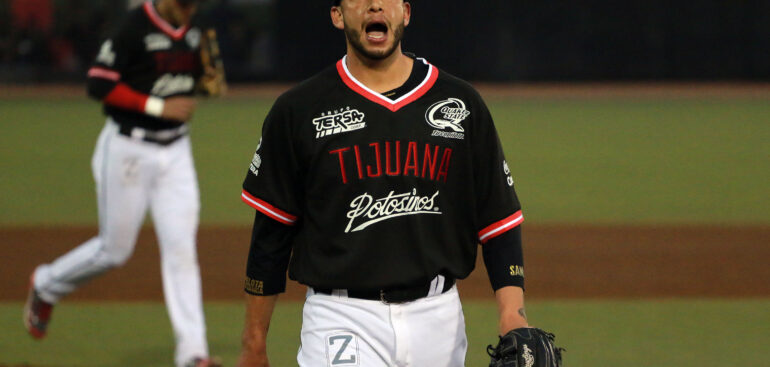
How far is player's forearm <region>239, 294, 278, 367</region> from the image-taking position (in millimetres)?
3473

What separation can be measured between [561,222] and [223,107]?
48.4 feet

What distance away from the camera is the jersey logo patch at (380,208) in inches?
132

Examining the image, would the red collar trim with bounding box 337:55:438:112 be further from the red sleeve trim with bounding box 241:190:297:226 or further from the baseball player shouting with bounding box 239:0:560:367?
the red sleeve trim with bounding box 241:190:297:226

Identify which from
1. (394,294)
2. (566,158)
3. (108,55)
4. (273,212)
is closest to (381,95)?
(273,212)

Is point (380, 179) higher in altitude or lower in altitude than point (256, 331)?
higher

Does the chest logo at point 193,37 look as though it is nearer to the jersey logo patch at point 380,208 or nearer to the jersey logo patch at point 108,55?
the jersey logo patch at point 108,55

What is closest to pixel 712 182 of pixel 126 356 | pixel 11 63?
pixel 126 356

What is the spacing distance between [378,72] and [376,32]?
14 centimetres

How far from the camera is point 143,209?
6145 millimetres

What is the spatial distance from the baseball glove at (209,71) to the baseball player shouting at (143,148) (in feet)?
0.81

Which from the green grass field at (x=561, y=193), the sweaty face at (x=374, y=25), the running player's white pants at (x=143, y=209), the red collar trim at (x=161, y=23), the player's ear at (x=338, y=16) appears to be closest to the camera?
the sweaty face at (x=374, y=25)

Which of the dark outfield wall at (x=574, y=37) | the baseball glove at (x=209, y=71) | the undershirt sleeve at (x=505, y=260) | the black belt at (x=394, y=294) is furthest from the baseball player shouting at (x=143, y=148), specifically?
the dark outfield wall at (x=574, y=37)

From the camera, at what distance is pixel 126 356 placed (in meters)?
6.62

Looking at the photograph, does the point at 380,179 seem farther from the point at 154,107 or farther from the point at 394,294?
the point at 154,107
